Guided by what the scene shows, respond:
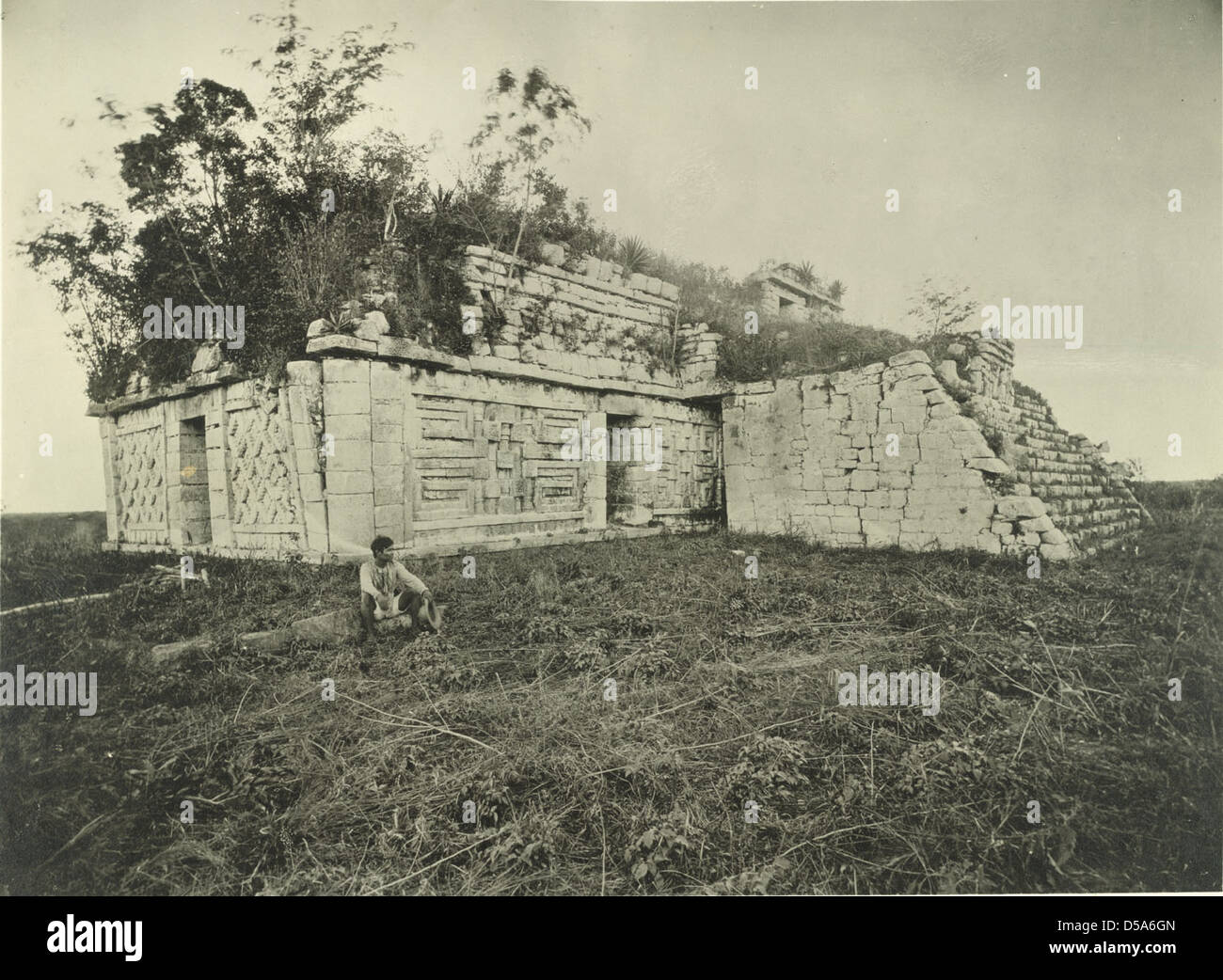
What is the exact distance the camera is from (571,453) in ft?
21.2

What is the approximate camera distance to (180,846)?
8.75ft

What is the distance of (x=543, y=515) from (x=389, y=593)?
2.34m

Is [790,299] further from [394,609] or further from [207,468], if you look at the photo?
[207,468]

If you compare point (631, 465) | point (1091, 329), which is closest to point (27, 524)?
point (631, 465)

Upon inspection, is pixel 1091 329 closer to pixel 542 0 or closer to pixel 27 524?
pixel 542 0

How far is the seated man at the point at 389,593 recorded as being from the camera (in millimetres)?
3824

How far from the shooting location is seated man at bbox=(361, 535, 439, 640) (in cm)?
382

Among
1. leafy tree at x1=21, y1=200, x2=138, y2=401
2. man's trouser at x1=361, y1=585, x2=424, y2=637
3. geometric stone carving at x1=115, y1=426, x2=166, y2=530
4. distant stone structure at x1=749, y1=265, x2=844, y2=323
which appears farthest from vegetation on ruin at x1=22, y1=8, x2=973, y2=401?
distant stone structure at x1=749, y1=265, x2=844, y2=323

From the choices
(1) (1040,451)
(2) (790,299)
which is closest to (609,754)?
(1) (1040,451)

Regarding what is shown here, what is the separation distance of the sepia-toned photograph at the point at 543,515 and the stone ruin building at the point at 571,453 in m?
0.06

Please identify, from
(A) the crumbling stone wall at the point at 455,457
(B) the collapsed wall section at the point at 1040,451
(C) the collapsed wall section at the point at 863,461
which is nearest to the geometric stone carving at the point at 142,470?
(A) the crumbling stone wall at the point at 455,457

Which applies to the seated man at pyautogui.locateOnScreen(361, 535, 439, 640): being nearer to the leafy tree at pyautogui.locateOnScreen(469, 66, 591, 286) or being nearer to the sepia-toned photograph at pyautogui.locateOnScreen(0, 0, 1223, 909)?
the sepia-toned photograph at pyautogui.locateOnScreen(0, 0, 1223, 909)
